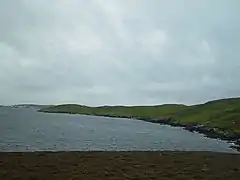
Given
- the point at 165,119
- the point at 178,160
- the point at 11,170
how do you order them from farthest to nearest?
the point at 165,119
the point at 178,160
the point at 11,170

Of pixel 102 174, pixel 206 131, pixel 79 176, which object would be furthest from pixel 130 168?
pixel 206 131

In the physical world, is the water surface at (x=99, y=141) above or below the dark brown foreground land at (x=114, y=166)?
above

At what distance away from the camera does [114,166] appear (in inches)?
1460

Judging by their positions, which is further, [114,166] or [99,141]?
[99,141]

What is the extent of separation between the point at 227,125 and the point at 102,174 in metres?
85.5

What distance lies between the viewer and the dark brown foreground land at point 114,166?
104ft

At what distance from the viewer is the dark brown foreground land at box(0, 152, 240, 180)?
31.7 m

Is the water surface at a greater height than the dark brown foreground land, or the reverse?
the water surface

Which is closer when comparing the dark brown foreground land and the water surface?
the dark brown foreground land

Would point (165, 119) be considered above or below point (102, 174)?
above

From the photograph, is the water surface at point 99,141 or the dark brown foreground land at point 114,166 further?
the water surface at point 99,141

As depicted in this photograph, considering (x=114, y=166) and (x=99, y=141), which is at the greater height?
(x=99, y=141)

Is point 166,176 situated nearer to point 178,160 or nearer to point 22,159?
point 178,160

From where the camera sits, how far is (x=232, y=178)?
3244 cm
